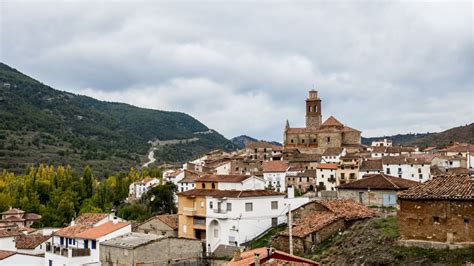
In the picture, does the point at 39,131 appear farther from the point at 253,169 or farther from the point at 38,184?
the point at 253,169

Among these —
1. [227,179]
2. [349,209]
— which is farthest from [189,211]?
[349,209]

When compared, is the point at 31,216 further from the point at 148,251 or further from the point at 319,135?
the point at 319,135

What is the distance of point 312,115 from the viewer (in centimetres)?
12656

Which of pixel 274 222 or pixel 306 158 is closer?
pixel 274 222

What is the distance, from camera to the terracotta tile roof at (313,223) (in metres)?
33.4

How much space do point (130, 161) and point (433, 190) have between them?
156366 mm

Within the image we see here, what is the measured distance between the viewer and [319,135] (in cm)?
11106

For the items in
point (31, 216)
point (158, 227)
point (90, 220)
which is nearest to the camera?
point (90, 220)

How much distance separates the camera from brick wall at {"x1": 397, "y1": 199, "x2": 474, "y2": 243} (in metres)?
23.2

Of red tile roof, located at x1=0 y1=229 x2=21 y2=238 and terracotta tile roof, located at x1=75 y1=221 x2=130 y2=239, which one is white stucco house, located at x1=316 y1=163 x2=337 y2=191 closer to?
terracotta tile roof, located at x1=75 y1=221 x2=130 y2=239

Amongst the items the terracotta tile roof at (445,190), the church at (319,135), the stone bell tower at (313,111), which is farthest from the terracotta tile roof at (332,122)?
the terracotta tile roof at (445,190)

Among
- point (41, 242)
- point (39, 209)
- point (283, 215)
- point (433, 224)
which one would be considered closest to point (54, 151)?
point (39, 209)

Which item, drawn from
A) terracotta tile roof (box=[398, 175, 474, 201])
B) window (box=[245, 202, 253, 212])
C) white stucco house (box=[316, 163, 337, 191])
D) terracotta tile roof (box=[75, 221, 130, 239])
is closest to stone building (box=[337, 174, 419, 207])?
window (box=[245, 202, 253, 212])

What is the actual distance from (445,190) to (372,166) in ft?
168
